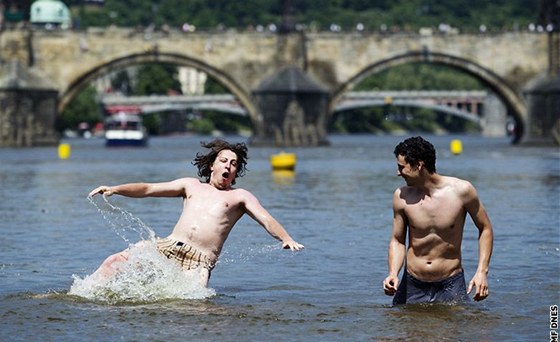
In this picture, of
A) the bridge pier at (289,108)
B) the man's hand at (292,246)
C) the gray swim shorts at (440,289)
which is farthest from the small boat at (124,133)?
the gray swim shorts at (440,289)

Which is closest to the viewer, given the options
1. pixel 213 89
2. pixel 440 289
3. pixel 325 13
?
pixel 440 289

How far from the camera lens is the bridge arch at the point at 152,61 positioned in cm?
8219

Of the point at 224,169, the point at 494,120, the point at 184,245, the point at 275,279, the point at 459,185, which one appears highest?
the point at 224,169

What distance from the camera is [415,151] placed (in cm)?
1232

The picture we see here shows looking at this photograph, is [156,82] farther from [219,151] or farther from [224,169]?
[219,151]

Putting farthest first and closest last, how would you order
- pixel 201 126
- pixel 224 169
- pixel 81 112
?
pixel 201 126 → pixel 81 112 → pixel 224 169

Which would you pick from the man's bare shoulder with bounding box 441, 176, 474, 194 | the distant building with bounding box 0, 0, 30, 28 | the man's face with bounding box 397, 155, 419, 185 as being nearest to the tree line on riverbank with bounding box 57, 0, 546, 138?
the distant building with bounding box 0, 0, 30, 28

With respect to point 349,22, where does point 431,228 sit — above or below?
below

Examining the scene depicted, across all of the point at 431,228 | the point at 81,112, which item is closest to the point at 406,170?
the point at 431,228

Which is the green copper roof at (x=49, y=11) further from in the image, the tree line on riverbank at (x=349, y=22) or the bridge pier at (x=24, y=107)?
the bridge pier at (x=24, y=107)

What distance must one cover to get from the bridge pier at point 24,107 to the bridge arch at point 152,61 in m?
1.41

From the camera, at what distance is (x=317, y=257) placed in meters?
19.9

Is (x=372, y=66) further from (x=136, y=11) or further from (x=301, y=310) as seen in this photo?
(x=136, y=11)

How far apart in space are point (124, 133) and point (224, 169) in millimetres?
79136
